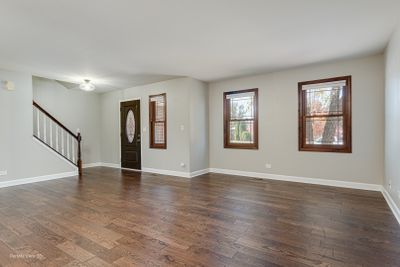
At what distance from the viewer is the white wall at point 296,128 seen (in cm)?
406

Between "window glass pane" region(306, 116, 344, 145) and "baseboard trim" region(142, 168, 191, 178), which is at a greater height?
"window glass pane" region(306, 116, 344, 145)

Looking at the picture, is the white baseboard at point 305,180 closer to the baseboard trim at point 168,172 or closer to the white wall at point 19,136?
the baseboard trim at point 168,172

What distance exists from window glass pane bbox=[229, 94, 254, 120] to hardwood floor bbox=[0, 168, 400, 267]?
1990 mm

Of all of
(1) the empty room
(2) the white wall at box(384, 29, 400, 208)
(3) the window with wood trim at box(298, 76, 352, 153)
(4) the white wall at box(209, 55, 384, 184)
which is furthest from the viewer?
(3) the window with wood trim at box(298, 76, 352, 153)

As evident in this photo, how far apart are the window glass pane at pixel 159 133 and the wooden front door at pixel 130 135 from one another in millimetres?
626

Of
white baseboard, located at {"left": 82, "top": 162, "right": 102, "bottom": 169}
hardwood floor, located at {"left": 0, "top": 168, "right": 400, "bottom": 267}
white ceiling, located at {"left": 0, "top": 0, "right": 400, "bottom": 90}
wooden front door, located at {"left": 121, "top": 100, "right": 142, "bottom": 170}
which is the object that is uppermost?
white ceiling, located at {"left": 0, "top": 0, "right": 400, "bottom": 90}

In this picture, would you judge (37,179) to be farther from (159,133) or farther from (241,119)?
(241,119)

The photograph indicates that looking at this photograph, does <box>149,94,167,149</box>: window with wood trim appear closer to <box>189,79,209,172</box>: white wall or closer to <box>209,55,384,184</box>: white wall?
<box>189,79,209,172</box>: white wall

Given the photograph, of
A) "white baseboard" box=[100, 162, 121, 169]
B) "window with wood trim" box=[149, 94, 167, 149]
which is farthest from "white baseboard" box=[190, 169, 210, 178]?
"white baseboard" box=[100, 162, 121, 169]

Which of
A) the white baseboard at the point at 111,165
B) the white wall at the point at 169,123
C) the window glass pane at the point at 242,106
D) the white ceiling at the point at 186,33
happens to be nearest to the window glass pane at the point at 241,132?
the window glass pane at the point at 242,106

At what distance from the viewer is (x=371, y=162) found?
4.11 m

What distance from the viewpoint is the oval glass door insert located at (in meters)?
6.65

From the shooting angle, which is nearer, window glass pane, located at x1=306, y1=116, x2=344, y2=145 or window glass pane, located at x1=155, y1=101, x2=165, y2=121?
window glass pane, located at x1=306, y1=116, x2=344, y2=145

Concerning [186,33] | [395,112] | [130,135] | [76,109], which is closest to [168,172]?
[130,135]
